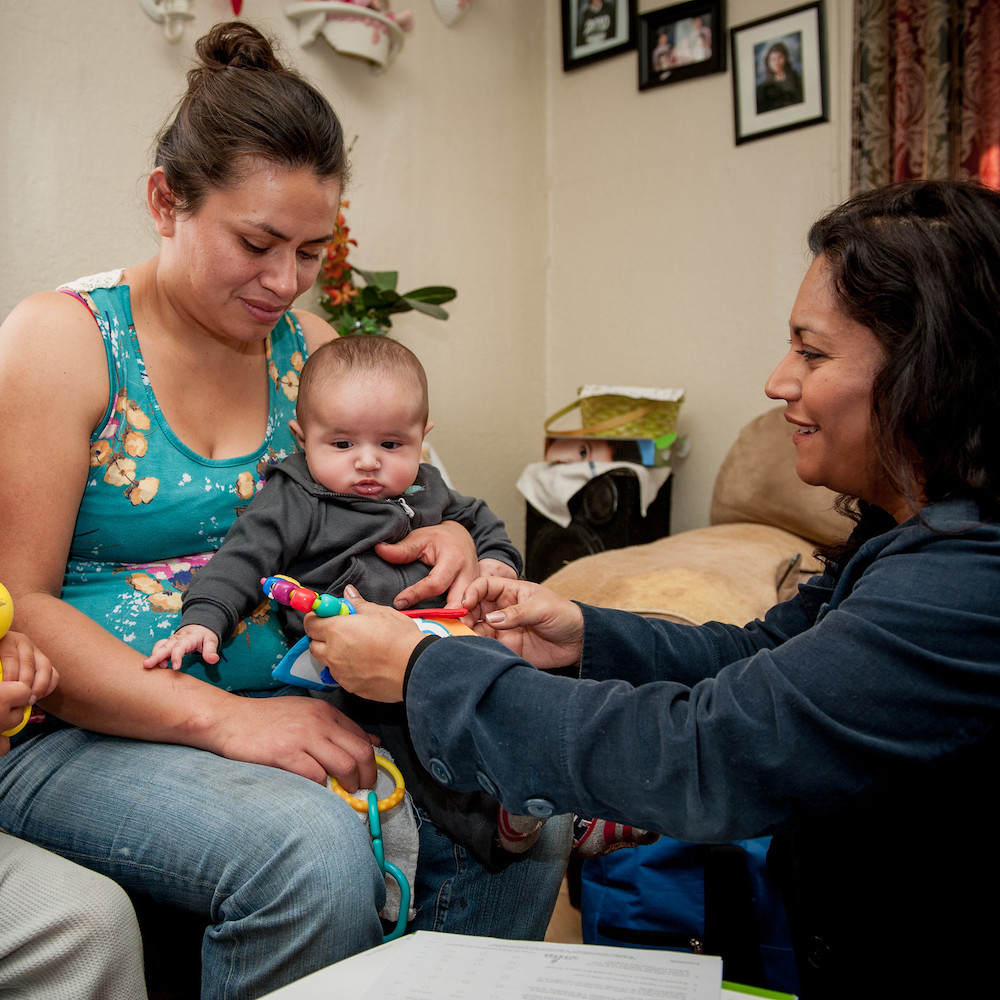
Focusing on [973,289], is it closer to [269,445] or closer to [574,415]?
[269,445]

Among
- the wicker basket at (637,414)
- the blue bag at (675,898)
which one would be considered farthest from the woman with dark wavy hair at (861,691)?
the wicker basket at (637,414)

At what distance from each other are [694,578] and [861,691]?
1484 millimetres

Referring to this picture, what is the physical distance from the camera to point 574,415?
4.08 m

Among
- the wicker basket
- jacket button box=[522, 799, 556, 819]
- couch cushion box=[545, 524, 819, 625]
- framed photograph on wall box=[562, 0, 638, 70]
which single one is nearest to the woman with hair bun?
jacket button box=[522, 799, 556, 819]

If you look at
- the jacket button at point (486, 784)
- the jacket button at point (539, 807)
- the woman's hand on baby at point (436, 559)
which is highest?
the woman's hand on baby at point (436, 559)

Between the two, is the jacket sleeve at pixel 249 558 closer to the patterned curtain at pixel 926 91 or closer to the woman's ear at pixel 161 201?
the woman's ear at pixel 161 201

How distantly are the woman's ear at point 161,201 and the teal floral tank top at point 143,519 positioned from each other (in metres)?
0.10

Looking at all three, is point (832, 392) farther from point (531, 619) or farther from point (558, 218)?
point (558, 218)

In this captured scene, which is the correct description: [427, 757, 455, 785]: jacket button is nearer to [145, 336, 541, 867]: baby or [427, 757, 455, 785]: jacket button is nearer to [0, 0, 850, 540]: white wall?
[145, 336, 541, 867]: baby

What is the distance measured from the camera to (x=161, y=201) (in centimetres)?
126

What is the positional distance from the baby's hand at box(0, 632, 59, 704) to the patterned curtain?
3068 mm

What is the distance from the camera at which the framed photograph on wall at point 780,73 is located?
10.7 ft

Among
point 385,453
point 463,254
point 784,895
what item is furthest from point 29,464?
point 463,254

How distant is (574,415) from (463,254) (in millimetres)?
920
